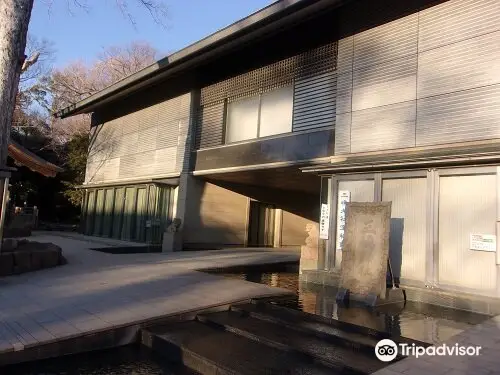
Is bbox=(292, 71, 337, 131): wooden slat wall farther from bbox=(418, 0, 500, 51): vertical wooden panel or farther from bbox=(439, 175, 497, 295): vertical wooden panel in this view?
bbox=(439, 175, 497, 295): vertical wooden panel

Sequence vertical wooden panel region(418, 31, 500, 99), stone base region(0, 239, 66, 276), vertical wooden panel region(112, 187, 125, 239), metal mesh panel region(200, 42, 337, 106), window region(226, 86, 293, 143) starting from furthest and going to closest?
vertical wooden panel region(112, 187, 125, 239)
window region(226, 86, 293, 143)
metal mesh panel region(200, 42, 337, 106)
stone base region(0, 239, 66, 276)
vertical wooden panel region(418, 31, 500, 99)


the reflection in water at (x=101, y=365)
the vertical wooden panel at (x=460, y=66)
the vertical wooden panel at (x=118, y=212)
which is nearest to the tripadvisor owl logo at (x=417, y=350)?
the reflection in water at (x=101, y=365)

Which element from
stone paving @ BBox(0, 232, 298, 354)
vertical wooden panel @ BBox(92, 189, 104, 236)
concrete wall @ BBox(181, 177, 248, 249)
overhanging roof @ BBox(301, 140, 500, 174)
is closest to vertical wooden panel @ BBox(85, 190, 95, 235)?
vertical wooden panel @ BBox(92, 189, 104, 236)

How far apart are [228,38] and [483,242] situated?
8736 mm

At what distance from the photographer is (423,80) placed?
895 cm

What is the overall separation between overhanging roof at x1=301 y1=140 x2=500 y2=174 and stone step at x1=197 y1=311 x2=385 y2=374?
4082 mm

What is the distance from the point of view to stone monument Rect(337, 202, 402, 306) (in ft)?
24.5

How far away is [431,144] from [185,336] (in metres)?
5.97

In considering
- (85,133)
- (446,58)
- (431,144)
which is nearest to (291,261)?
(431,144)

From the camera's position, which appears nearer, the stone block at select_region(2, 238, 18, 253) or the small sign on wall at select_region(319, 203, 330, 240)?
the stone block at select_region(2, 238, 18, 253)

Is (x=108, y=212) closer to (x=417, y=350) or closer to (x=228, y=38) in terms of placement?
(x=228, y=38)

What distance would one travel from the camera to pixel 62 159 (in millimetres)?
31141

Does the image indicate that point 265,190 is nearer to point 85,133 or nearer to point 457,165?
point 457,165

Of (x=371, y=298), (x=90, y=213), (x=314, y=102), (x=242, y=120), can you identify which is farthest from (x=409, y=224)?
(x=90, y=213)
